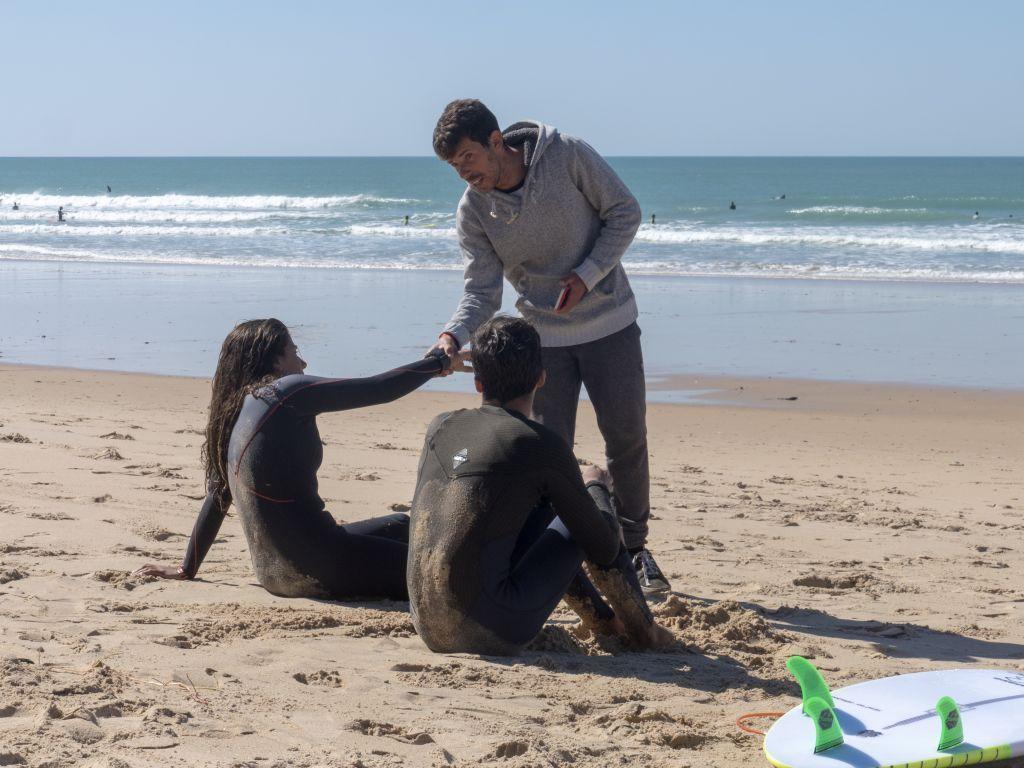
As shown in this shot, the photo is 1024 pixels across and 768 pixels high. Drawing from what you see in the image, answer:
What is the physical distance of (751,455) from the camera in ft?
26.1

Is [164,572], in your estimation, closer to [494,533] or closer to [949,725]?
[494,533]

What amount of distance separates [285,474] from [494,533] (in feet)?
3.27

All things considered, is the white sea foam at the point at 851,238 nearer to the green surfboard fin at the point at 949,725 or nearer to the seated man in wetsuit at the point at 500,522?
the seated man in wetsuit at the point at 500,522

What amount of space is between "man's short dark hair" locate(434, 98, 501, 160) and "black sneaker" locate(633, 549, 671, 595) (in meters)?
1.80

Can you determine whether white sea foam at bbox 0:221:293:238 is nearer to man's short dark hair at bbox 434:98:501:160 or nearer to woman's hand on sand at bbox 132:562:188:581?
woman's hand on sand at bbox 132:562:188:581

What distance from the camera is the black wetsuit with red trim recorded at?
4160mm

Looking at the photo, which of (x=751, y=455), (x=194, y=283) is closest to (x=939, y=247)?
(x=194, y=283)

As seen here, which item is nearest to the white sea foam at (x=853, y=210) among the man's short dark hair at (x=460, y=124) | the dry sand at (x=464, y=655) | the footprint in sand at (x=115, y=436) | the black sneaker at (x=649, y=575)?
the dry sand at (x=464, y=655)

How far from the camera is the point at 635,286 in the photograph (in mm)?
19031

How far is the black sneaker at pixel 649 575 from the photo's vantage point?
4.71 metres

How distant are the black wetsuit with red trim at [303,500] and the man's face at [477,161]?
67 centimetres

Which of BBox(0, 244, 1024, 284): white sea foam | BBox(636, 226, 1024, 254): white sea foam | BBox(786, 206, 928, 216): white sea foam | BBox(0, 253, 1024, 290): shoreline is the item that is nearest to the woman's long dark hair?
BBox(0, 253, 1024, 290): shoreline

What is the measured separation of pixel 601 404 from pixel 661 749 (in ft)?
5.90

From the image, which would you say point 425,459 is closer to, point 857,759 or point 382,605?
point 382,605
